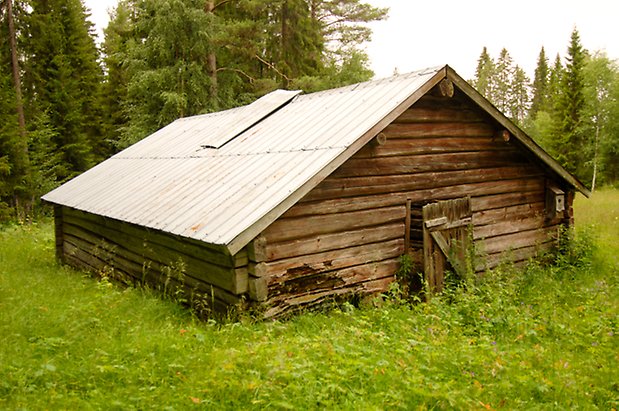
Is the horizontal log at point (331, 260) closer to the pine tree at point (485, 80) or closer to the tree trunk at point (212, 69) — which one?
the tree trunk at point (212, 69)

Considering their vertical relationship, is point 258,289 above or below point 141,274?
above

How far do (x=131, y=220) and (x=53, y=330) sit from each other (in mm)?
2524

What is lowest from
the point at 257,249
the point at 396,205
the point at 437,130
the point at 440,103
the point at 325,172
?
the point at 257,249

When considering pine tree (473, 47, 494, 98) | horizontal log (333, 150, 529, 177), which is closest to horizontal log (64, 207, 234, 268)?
horizontal log (333, 150, 529, 177)

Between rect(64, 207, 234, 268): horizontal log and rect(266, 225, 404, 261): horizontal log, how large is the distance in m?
0.66

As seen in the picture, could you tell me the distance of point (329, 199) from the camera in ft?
24.2

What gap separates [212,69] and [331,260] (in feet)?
59.0

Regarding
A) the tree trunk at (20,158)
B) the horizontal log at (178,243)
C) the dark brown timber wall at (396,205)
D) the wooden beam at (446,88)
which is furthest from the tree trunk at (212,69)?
the wooden beam at (446,88)

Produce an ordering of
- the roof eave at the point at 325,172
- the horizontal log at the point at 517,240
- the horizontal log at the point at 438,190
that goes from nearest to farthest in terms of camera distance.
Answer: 1. the roof eave at the point at 325,172
2. the horizontal log at the point at 438,190
3. the horizontal log at the point at 517,240

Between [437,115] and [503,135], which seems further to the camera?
[503,135]

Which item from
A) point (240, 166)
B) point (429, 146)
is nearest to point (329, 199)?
point (240, 166)

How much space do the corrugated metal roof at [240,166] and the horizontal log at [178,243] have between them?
0.33 meters

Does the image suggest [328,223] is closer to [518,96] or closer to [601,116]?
[601,116]

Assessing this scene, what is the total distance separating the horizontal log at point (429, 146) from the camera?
7986 mm
